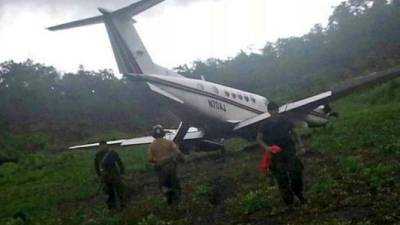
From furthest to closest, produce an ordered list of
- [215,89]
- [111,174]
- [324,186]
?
[215,89] < [111,174] < [324,186]

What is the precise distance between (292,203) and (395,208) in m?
2.22

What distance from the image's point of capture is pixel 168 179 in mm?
14211

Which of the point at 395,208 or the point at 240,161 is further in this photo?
the point at 240,161

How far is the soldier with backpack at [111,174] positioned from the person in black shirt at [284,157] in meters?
5.28

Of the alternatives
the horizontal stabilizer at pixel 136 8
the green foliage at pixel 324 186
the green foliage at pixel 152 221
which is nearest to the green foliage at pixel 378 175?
the green foliage at pixel 324 186

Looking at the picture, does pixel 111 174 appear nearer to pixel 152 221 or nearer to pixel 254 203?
pixel 152 221

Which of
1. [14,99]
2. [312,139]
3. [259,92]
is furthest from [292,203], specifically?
[14,99]

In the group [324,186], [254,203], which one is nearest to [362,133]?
[324,186]

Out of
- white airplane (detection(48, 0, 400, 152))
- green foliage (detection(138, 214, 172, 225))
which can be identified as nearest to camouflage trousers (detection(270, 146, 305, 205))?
green foliage (detection(138, 214, 172, 225))

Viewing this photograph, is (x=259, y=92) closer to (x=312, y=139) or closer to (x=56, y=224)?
(x=312, y=139)

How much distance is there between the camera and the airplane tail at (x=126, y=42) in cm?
2414

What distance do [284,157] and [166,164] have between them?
3.50 meters

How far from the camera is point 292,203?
11.6 m

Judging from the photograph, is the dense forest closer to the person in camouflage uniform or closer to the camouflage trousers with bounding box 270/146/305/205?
the person in camouflage uniform
